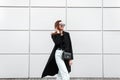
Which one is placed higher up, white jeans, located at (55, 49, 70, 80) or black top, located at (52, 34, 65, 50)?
black top, located at (52, 34, 65, 50)

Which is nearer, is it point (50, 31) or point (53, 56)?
point (53, 56)

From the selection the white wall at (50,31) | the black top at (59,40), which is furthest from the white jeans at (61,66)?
the white wall at (50,31)

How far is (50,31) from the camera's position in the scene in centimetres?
1400

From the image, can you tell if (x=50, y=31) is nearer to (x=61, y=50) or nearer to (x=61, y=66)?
(x=61, y=50)

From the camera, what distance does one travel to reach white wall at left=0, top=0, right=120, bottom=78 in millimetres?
13969

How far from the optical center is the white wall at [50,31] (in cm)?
1397

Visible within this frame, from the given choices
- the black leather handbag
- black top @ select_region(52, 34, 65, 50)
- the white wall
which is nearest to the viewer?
the black leather handbag

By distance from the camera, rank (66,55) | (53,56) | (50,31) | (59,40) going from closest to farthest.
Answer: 1. (66,55)
2. (59,40)
3. (53,56)
4. (50,31)

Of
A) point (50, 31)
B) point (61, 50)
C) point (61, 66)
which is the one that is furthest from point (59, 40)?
point (50, 31)

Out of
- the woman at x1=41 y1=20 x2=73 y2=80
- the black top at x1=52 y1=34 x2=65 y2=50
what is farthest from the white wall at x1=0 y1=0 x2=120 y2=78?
the black top at x1=52 y1=34 x2=65 y2=50

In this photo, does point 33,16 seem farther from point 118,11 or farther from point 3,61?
point 118,11

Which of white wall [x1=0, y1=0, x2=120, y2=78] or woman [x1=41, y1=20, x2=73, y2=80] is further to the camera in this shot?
white wall [x1=0, y1=0, x2=120, y2=78]

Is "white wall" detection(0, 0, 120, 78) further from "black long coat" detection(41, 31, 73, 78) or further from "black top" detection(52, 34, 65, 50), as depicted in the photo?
"black top" detection(52, 34, 65, 50)

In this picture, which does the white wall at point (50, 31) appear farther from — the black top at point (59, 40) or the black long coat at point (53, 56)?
the black top at point (59, 40)
